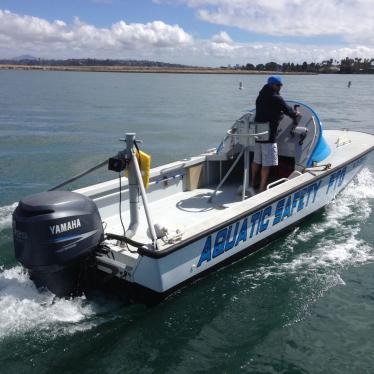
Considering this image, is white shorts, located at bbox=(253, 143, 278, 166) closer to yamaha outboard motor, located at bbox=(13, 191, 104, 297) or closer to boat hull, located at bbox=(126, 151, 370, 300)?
boat hull, located at bbox=(126, 151, 370, 300)

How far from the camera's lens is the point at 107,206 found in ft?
19.2

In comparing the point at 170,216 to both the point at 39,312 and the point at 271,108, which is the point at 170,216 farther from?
the point at 39,312

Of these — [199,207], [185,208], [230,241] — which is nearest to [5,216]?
[185,208]

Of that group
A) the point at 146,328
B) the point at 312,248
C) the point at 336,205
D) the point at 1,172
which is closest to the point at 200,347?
the point at 146,328

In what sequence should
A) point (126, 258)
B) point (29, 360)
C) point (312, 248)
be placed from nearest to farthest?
1. point (29, 360)
2. point (126, 258)
3. point (312, 248)

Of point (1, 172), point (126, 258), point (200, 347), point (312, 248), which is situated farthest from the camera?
point (1, 172)

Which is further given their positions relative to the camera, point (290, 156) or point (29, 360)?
point (290, 156)

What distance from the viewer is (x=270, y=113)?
623 cm

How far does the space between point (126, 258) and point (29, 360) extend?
133 cm

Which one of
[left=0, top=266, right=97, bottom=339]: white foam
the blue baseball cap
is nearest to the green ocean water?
[left=0, top=266, right=97, bottom=339]: white foam

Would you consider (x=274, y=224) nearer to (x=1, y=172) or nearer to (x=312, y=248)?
(x=312, y=248)

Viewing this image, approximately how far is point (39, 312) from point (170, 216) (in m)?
2.38

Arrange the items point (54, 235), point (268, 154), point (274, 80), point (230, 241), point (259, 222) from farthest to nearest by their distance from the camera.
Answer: point (268, 154), point (274, 80), point (259, 222), point (230, 241), point (54, 235)

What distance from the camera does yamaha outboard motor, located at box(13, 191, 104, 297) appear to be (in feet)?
12.7
